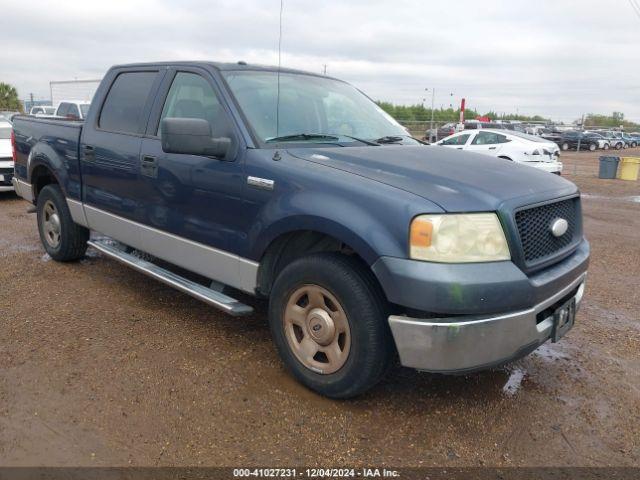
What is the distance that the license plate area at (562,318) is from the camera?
9.93 feet

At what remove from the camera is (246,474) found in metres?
2.56

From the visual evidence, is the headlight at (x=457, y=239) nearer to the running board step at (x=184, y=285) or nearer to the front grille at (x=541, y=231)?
the front grille at (x=541, y=231)

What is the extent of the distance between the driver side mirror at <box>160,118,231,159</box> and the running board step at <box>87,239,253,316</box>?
36.4 inches

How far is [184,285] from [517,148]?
13.7 metres

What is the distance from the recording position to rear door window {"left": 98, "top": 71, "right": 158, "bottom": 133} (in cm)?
439

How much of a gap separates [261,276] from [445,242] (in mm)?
1240

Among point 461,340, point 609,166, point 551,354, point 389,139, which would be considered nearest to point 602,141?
point 609,166

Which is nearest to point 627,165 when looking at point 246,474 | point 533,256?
point 533,256

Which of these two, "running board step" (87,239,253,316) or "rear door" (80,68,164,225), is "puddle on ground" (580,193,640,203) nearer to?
"rear door" (80,68,164,225)

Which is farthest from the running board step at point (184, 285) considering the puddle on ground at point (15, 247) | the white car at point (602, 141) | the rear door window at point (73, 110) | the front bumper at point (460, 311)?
the white car at point (602, 141)

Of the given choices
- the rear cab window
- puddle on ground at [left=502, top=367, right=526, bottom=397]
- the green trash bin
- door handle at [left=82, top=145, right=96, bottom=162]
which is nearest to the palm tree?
the rear cab window

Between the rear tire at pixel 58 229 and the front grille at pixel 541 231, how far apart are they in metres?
4.26

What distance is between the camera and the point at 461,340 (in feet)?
8.69

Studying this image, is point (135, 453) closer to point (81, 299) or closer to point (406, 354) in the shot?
point (406, 354)
